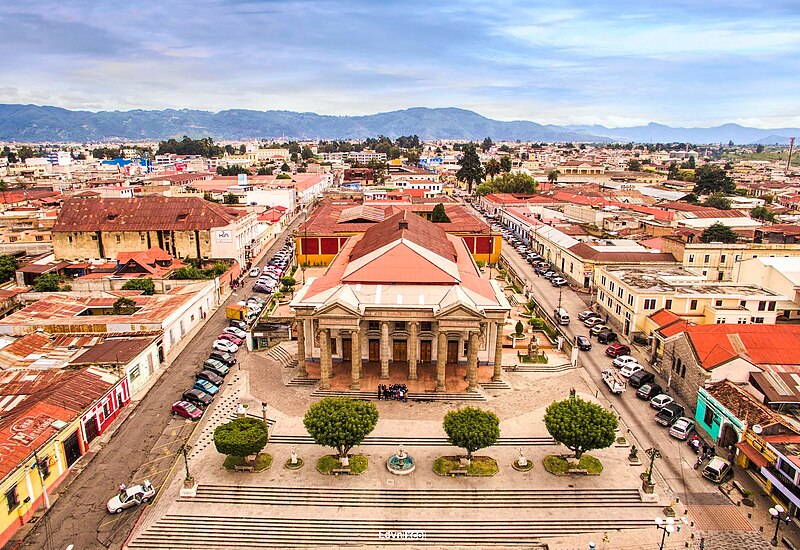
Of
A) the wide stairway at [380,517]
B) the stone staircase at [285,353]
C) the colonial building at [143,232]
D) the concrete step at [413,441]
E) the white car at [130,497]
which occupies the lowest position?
the wide stairway at [380,517]

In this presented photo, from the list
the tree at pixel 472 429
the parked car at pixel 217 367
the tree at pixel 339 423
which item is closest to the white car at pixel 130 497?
the tree at pixel 339 423

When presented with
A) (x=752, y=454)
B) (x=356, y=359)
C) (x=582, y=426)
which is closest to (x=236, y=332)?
(x=356, y=359)

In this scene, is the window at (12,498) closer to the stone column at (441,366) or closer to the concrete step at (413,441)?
the concrete step at (413,441)

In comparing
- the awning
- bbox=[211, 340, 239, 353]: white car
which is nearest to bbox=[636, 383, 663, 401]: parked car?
the awning

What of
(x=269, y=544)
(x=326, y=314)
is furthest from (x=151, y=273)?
(x=269, y=544)

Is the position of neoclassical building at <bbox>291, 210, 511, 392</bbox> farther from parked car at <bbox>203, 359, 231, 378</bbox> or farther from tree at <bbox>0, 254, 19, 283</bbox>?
tree at <bbox>0, 254, 19, 283</bbox>
